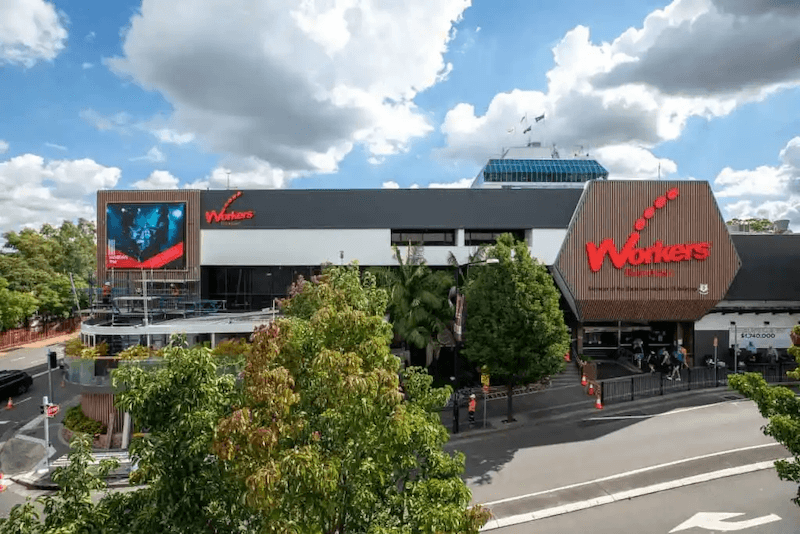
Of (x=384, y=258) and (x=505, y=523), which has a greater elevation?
(x=384, y=258)

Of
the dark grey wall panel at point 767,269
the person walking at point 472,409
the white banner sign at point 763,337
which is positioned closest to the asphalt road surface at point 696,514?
the person walking at point 472,409

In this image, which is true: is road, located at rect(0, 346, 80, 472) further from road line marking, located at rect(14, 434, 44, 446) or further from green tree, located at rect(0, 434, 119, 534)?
green tree, located at rect(0, 434, 119, 534)

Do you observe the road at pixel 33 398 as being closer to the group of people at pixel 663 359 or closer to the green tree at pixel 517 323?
the green tree at pixel 517 323

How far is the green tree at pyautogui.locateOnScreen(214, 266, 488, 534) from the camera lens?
5289mm

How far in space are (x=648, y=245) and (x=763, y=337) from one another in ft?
36.0

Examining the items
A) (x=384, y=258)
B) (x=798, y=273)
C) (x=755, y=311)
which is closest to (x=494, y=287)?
(x=384, y=258)

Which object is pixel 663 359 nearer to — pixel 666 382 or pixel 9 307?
pixel 666 382

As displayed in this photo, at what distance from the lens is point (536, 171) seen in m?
79.9

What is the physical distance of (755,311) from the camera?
30969mm

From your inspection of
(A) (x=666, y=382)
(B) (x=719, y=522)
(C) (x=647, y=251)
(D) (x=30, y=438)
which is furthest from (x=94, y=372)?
(C) (x=647, y=251)

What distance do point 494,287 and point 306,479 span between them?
18121mm

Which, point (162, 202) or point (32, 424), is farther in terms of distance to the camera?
point (162, 202)

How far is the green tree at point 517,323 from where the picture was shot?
21.1 metres

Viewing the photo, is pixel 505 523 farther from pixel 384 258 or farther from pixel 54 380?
pixel 54 380
